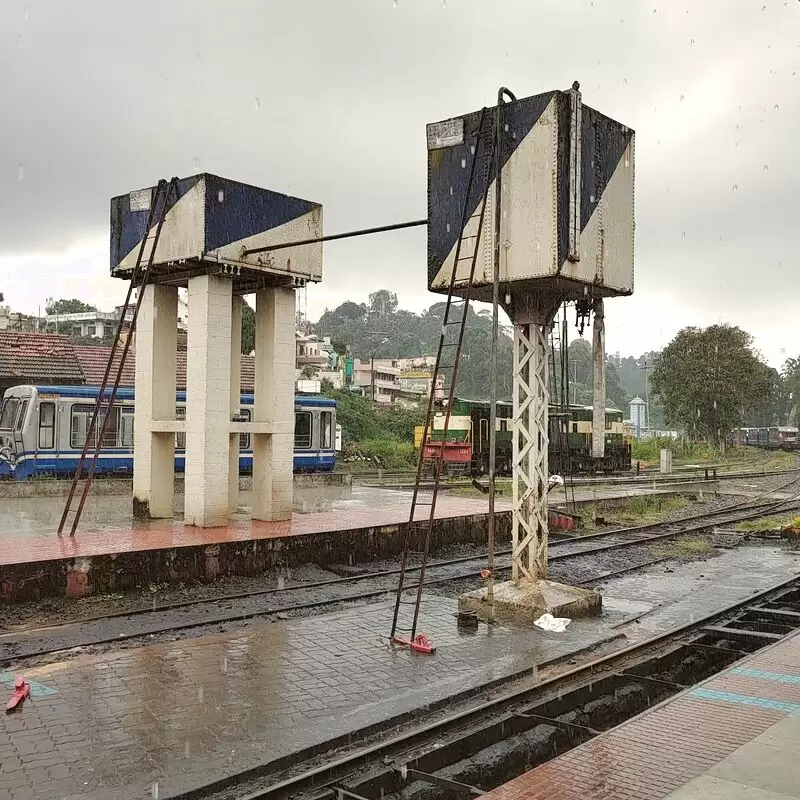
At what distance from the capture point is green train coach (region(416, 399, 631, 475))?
32562 millimetres

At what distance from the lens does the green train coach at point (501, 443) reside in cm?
3256

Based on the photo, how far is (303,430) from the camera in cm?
2817

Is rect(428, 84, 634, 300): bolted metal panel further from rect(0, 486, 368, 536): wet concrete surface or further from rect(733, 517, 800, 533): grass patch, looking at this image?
rect(733, 517, 800, 533): grass patch

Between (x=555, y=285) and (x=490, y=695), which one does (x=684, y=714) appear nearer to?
(x=490, y=695)

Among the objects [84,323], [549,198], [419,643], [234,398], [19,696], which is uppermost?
[84,323]

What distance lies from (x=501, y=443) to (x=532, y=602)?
86.6 ft

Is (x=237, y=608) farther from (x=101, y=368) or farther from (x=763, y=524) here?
(x=101, y=368)

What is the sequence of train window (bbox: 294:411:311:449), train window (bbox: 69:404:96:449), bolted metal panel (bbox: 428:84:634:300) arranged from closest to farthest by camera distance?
bolted metal panel (bbox: 428:84:634:300)
train window (bbox: 69:404:96:449)
train window (bbox: 294:411:311:449)

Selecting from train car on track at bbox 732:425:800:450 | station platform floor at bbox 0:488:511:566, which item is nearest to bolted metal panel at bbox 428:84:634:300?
station platform floor at bbox 0:488:511:566

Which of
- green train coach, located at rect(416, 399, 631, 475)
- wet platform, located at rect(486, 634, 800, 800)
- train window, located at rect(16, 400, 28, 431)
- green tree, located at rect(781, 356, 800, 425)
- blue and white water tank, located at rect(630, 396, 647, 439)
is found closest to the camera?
wet platform, located at rect(486, 634, 800, 800)

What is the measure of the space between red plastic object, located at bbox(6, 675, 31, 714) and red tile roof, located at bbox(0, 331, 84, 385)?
24.6 m

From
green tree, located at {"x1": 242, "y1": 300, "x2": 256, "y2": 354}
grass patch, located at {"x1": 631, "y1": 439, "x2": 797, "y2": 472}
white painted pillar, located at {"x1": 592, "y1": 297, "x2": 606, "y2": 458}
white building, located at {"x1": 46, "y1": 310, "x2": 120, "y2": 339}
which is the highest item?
white building, located at {"x1": 46, "y1": 310, "x2": 120, "y2": 339}

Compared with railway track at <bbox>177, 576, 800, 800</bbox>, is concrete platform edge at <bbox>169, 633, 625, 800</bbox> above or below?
above

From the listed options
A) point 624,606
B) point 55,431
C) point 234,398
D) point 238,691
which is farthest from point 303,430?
point 238,691
